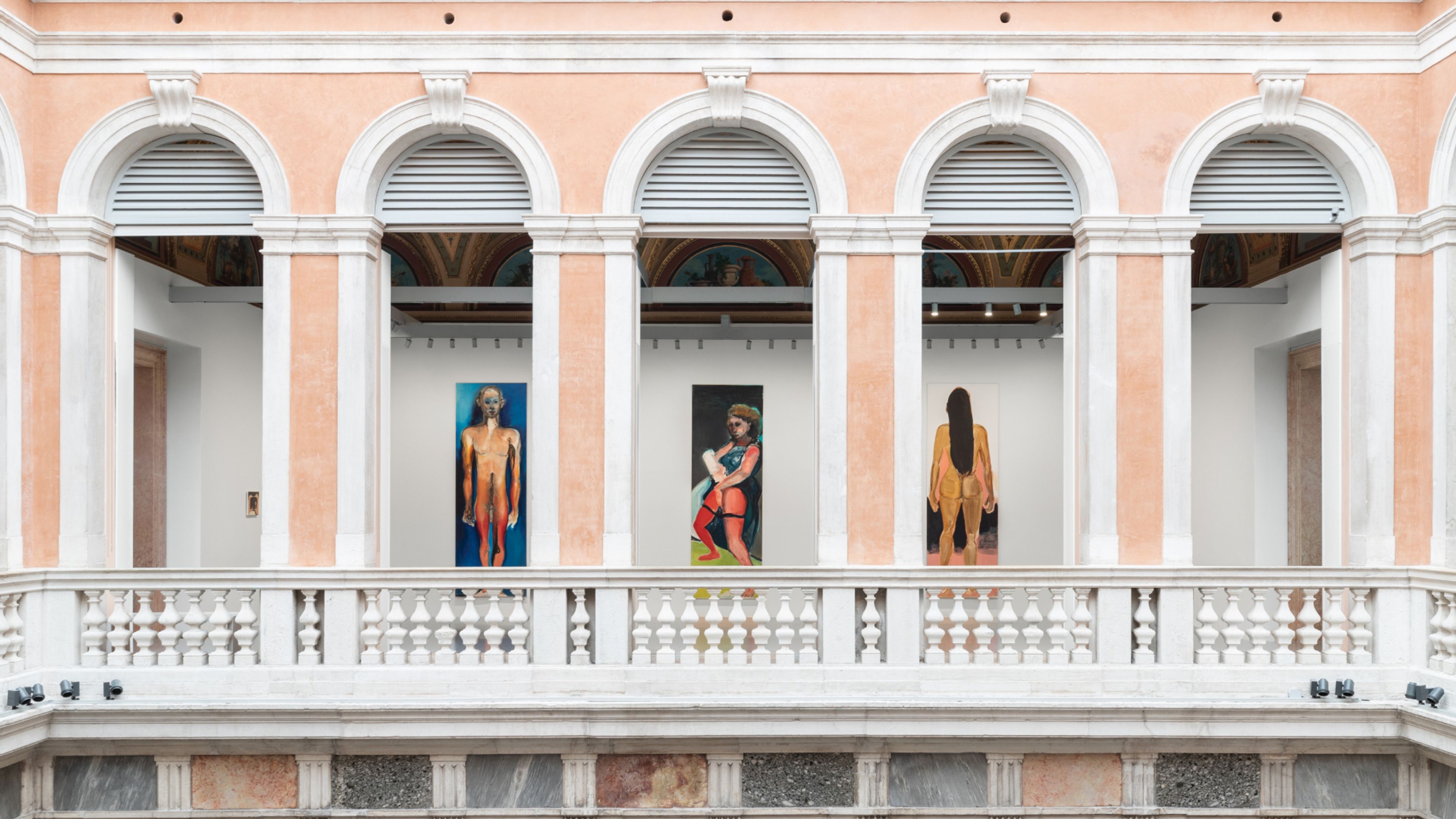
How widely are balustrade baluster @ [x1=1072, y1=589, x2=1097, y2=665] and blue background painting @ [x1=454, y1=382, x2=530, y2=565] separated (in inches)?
218

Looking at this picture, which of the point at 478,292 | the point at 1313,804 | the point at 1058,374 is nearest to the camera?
the point at 1313,804

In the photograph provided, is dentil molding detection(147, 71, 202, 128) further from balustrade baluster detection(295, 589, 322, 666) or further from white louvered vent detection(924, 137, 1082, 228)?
white louvered vent detection(924, 137, 1082, 228)

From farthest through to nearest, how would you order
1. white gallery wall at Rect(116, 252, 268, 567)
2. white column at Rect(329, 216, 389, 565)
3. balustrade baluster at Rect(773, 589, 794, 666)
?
white gallery wall at Rect(116, 252, 268, 567)
white column at Rect(329, 216, 389, 565)
balustrade baluster at Rect(773, 589, 794, 666)

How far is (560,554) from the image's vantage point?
599 centimetres

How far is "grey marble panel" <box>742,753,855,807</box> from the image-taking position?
5.74 metres

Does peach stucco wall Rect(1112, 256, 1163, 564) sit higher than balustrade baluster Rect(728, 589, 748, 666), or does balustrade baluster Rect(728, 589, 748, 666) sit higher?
peach stucco wall Rect(1112, 256, 1163, 564)

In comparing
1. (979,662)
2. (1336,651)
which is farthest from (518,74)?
(1336,651)

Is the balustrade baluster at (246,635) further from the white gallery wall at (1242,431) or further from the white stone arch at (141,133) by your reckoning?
the white gallery wall at (1242,431)

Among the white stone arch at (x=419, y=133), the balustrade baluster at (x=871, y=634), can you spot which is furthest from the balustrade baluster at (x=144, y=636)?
the balustrade baluster at (x=871, y=634)

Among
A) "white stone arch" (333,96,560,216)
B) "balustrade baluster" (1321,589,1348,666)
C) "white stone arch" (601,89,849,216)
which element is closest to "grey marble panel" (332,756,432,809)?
"white stone arch" (333,96,560,216)

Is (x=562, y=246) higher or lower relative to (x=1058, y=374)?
higher

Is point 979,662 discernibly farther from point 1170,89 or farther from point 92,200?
point 92,200

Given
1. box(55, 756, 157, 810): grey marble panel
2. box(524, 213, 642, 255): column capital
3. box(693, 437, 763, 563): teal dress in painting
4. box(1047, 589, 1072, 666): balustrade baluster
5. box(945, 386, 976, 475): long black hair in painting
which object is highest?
box(524, 213, 642, 255): column capital

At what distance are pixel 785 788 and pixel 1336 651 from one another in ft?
11.3
